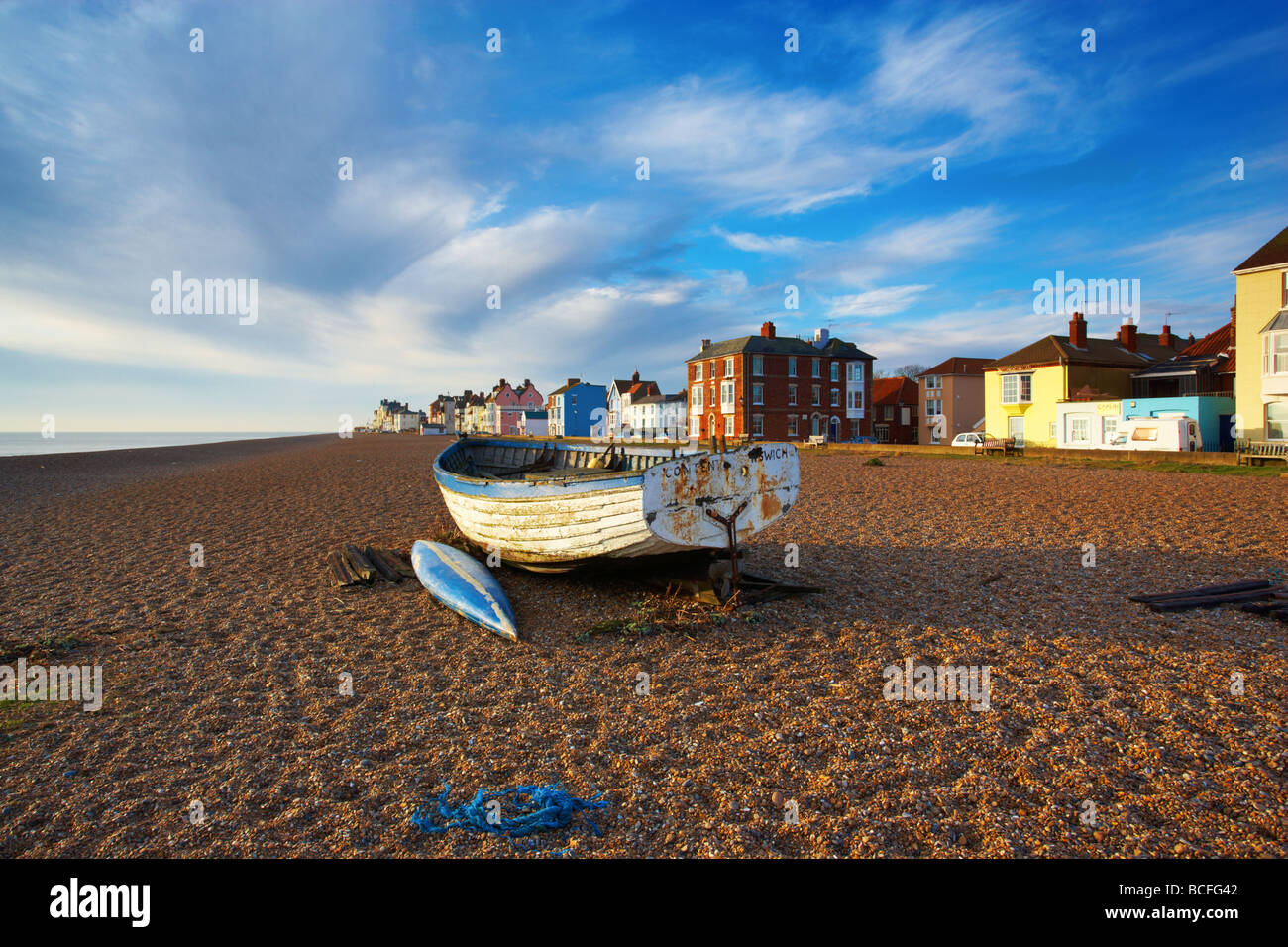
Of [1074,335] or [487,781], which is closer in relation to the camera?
[487,781]

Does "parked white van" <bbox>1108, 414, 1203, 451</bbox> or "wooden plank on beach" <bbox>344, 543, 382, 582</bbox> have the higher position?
"parked white van" <bbox>1108, 414, 1203, 451</bbox>

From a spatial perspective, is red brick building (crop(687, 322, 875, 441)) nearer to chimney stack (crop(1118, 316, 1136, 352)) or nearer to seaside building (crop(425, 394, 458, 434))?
chimney stack (crop(1118, 316, 1136, 352))

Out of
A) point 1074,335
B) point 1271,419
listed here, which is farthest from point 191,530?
point 1074,335

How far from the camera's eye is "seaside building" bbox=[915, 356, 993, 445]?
54656mm

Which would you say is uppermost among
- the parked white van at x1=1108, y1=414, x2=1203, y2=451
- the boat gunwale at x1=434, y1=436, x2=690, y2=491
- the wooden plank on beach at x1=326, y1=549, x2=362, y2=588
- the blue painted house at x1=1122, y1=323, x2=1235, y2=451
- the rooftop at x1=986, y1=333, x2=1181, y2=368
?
the rooftop at x1=986, y1=333, x2=1181, y2=368

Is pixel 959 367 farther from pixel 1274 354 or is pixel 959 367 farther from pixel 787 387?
pixel 1274 354

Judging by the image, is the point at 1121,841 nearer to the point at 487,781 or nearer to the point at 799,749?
the point at 799,749

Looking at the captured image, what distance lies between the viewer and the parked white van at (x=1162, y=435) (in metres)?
27.6

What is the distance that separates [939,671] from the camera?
6.09 m

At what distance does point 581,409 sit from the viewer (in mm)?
93938

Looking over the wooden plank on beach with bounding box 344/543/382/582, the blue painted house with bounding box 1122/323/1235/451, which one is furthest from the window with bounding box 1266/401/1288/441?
the wooden plank on beach with bounding box 344/543/382/582

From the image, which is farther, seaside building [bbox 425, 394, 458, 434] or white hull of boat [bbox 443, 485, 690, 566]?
seaside building [bbox 425, 394, 458, 434]

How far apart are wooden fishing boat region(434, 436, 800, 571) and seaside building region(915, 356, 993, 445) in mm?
51860

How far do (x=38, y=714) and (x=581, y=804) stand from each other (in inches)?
196
